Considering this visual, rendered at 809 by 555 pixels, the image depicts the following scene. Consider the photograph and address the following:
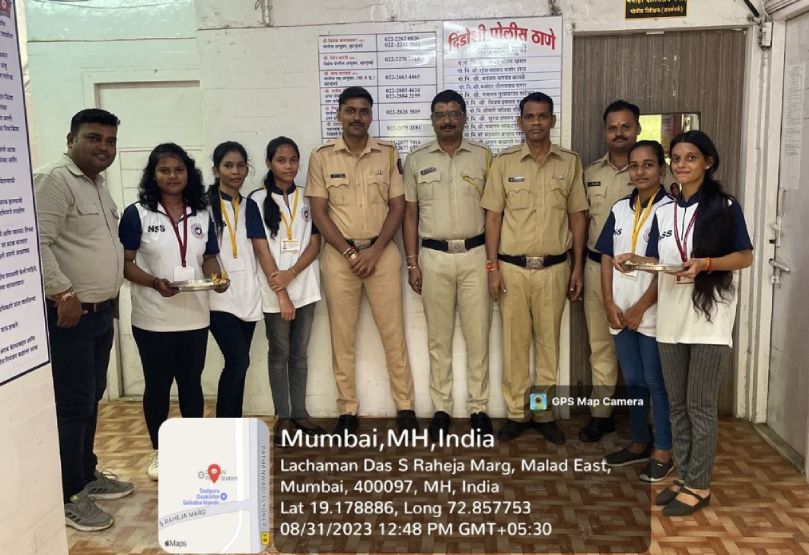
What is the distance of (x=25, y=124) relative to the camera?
1.99 m

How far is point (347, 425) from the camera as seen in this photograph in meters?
3.77

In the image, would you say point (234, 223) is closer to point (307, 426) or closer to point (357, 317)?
point (357, 317)

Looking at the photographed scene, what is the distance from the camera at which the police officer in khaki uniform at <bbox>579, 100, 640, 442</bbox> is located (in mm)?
3371

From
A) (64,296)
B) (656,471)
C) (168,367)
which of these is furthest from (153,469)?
(656,471)

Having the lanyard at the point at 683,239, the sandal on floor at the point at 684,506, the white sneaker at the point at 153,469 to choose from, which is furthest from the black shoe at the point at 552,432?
the white sneaker at the point at 153,469

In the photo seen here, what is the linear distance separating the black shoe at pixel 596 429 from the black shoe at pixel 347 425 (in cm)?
122

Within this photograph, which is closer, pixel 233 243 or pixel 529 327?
pixel 233 243

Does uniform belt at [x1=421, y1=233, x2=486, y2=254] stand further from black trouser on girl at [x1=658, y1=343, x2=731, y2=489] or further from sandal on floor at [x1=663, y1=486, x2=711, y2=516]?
sandal on floor at [x1=663, y1=486, x2=711, y2=516]

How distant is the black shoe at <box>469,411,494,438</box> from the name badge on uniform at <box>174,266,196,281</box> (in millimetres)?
1702

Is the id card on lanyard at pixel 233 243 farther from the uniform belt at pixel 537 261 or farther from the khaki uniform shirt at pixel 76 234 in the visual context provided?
the uniform belt at pixel 537 261

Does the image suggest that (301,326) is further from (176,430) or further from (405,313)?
(176,430)

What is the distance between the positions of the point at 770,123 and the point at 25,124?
341 centimetres

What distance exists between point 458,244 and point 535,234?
40cm

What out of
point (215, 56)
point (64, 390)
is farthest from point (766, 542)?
point (215, 56)
